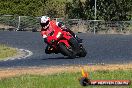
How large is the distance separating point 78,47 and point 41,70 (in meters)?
4.58

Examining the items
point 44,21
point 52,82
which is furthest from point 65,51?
point 52,82

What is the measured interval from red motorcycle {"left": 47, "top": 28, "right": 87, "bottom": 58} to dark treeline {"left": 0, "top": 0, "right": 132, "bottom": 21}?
86.7ft

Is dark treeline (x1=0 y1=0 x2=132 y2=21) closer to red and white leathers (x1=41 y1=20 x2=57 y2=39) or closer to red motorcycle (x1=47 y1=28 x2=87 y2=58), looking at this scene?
red motorcycle (x1=47 y1=28 x2=87 y2=58)

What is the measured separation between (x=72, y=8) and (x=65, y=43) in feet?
99.0

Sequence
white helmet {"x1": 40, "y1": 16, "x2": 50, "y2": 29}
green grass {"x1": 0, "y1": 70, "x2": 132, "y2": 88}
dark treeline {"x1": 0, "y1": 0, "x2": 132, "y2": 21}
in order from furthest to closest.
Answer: dark treeline {"x1": 0, "y1": 0, "x2": 132, "y2": 21} → white helmet {"x1": 40, "y1": 16, "x2": 50, "y2": 29} → green grass {"x1": 0, "y1": 70, "x2": 132, "y2": 88}

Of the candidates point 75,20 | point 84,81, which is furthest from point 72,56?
point 75,20

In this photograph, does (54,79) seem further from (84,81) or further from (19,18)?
(19,18)

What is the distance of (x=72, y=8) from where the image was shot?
4947 centimetres

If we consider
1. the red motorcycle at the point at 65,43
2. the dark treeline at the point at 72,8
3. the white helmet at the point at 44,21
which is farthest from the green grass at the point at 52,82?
the dark treeline at the point at 72,8

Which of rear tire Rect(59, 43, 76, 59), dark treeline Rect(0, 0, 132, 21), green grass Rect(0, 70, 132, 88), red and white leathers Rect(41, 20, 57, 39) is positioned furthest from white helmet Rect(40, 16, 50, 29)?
dark treeline Rect(0, 0, 132, 21)

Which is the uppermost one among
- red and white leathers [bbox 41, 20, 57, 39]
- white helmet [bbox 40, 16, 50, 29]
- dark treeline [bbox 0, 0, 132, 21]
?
white helmet [bbox 40, 16, 50, 29]

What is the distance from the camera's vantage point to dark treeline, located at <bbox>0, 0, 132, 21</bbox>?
1817 inches

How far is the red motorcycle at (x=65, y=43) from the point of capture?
62.9 feet

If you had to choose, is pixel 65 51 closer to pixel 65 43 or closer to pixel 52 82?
pixel 65 43
